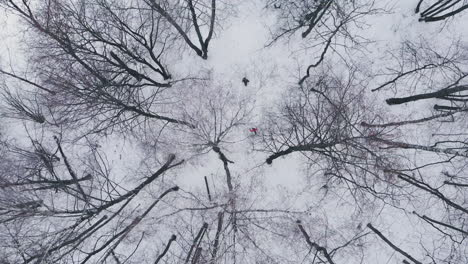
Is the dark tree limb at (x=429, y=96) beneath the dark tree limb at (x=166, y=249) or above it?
above

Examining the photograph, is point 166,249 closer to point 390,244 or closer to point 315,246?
point 315,246

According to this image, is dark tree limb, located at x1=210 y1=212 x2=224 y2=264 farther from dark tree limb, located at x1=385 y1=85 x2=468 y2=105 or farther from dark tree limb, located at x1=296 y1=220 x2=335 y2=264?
dark tree limb, located at x1=385 y1=85 x2=468 y2=105

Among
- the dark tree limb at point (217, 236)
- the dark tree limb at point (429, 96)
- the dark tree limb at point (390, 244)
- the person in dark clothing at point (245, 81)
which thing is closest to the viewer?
the dark tree limb at point (217, 236)

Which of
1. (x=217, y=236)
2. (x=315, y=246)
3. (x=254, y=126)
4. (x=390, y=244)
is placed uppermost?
(x=254, y=126)

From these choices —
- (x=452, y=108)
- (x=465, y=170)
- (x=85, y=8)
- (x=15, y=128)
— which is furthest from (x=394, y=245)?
(x=15, y=128)

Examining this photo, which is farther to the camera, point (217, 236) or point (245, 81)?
point (245, 81)

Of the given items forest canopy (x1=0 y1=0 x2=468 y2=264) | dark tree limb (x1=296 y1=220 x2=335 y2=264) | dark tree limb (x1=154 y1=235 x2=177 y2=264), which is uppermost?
forest canopy (x1=0 y1=0 x2=468 y2=264)

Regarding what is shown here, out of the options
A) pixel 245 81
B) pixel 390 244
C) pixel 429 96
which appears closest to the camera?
pixel 390 244

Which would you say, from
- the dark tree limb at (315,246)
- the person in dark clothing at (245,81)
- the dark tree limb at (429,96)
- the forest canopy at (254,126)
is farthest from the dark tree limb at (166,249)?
the dark tree limb at (429,96)

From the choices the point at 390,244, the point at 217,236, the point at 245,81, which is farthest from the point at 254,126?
the point at 390,244

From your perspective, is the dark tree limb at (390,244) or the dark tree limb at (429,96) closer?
the dark tree limb at (429,96)

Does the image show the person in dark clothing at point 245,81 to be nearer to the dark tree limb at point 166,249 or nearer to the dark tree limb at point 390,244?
the dark tree limb at point 166,249

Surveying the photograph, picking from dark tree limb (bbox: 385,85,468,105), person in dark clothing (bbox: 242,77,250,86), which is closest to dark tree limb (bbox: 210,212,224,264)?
person in dark clothing (bbox: 242,77,250,86)

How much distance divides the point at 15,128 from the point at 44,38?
122 inches
